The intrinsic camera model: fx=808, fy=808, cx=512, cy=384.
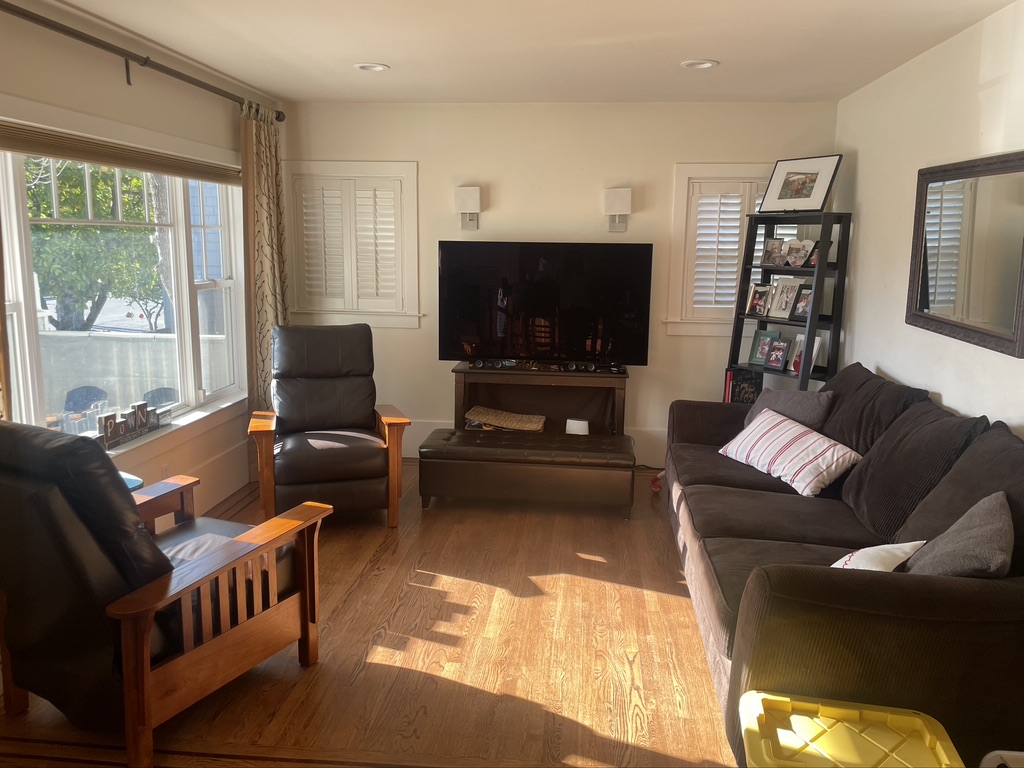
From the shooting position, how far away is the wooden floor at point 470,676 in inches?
93.6

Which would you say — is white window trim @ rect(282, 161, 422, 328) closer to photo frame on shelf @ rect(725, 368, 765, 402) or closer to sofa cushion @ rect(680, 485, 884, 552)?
photo frame on shelf @ rect(725, 368, 765, 402)

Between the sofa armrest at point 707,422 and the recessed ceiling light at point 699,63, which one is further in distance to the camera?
the sofa armrest at point 707,422

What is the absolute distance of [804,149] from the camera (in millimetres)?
4980

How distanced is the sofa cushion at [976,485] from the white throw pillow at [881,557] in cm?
22

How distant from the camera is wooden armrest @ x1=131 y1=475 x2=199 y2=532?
9.37 ft

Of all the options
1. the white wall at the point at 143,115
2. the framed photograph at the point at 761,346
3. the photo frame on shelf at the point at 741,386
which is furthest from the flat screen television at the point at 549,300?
the white wall at the point at 143,115

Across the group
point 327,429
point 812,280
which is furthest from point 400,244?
point 812,280

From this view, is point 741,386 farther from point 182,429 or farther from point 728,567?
point 182,429

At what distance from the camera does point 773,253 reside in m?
4.72

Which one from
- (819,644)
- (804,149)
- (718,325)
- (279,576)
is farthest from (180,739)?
(804,149)

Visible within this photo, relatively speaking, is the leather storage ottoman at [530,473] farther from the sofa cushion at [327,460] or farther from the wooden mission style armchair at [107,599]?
the wooden mission style armchair at [107,599]

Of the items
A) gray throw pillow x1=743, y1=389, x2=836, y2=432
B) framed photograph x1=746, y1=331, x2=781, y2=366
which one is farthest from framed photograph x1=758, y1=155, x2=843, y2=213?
gray throw pillow x1=743, y1=389, x2=836, y2=432

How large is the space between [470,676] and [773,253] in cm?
311

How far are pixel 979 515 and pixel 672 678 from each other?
1.15 m
